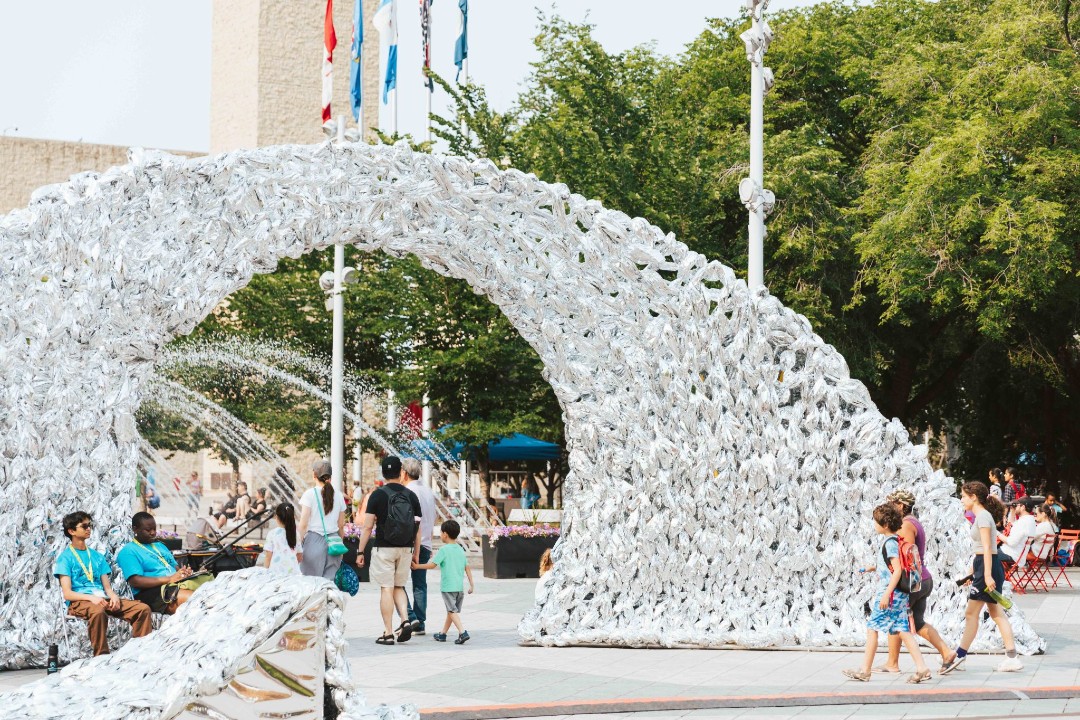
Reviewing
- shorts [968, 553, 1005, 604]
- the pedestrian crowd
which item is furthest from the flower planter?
shorts [968, 553, 1005, 604]

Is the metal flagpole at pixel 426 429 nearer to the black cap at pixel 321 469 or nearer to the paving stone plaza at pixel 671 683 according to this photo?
the black cap at pixel 321 469

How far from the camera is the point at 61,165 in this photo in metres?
48.7

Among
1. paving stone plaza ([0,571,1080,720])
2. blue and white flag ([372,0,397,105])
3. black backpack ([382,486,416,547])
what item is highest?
blue and white flag ([372,0,397,105])

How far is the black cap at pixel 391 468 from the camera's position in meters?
12.0

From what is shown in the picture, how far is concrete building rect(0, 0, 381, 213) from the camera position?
46.8m

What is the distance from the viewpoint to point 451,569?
11.9m

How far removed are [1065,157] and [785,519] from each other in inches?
434

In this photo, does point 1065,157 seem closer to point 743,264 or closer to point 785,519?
point 743,264

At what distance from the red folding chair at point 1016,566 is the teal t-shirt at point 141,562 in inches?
311

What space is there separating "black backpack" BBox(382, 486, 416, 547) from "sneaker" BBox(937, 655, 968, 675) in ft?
15.4

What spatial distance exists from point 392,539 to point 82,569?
2.82 metres

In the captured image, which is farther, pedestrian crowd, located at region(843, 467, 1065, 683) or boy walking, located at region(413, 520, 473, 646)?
boy walking, located at region(413, 520, 473, 646)

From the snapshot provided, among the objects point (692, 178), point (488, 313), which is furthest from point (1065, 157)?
point (488, 313)

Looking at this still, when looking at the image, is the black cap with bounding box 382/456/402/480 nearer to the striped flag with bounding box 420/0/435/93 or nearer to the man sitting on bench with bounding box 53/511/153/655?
the man sitting on bench with bounding box 53/511/153/655
